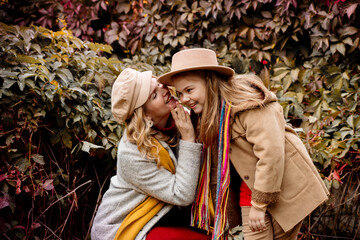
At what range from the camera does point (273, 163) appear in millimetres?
1747

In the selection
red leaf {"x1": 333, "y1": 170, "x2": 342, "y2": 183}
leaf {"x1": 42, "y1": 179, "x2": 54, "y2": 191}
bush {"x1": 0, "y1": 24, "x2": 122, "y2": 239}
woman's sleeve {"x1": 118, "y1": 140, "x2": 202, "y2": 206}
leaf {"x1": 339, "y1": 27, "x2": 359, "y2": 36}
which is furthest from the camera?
leaf {"x1": 339, "y1": 27, "x2": 359, "y2": 36}

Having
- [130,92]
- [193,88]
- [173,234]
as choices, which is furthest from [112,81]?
[173,234]

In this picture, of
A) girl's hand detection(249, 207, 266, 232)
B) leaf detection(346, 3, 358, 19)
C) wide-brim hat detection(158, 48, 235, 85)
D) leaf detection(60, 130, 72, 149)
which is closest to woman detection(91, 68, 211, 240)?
wide-brim hat detection(158, 48, 235, 85)

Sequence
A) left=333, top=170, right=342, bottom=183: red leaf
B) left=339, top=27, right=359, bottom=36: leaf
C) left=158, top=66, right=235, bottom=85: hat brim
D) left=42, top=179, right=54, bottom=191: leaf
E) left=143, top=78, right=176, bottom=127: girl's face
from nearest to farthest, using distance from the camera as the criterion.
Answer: left=158, top=66, right=235, bottom=85: hat brim < left=143, top=78, right=176, bottom=127: girl's face < left=42, top=179, right=54, bottom=191: leaf < left=333, top=170, right=342, bottom=183: red leaf < left=339, top=27, right=359, bottom=36: leaf

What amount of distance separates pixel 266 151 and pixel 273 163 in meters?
0.07

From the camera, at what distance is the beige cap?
6.77ft

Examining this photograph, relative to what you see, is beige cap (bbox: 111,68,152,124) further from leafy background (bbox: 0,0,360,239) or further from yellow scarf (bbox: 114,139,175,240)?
leafy background (bbox: 0,0,360,239)

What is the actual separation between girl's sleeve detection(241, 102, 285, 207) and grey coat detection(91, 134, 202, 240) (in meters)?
0.40

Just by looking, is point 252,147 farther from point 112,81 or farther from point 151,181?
point 112,81

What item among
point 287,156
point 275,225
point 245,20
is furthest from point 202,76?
point 245,20

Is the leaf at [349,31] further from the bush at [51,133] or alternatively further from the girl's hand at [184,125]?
the bush at [51,133]

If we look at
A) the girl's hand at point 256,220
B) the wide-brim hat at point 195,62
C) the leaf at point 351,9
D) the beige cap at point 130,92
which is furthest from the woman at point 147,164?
the leaf at point 351,9

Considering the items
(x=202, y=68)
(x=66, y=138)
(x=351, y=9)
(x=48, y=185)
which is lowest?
(x=48, y=185)

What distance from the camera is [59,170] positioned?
2529 millimetres
